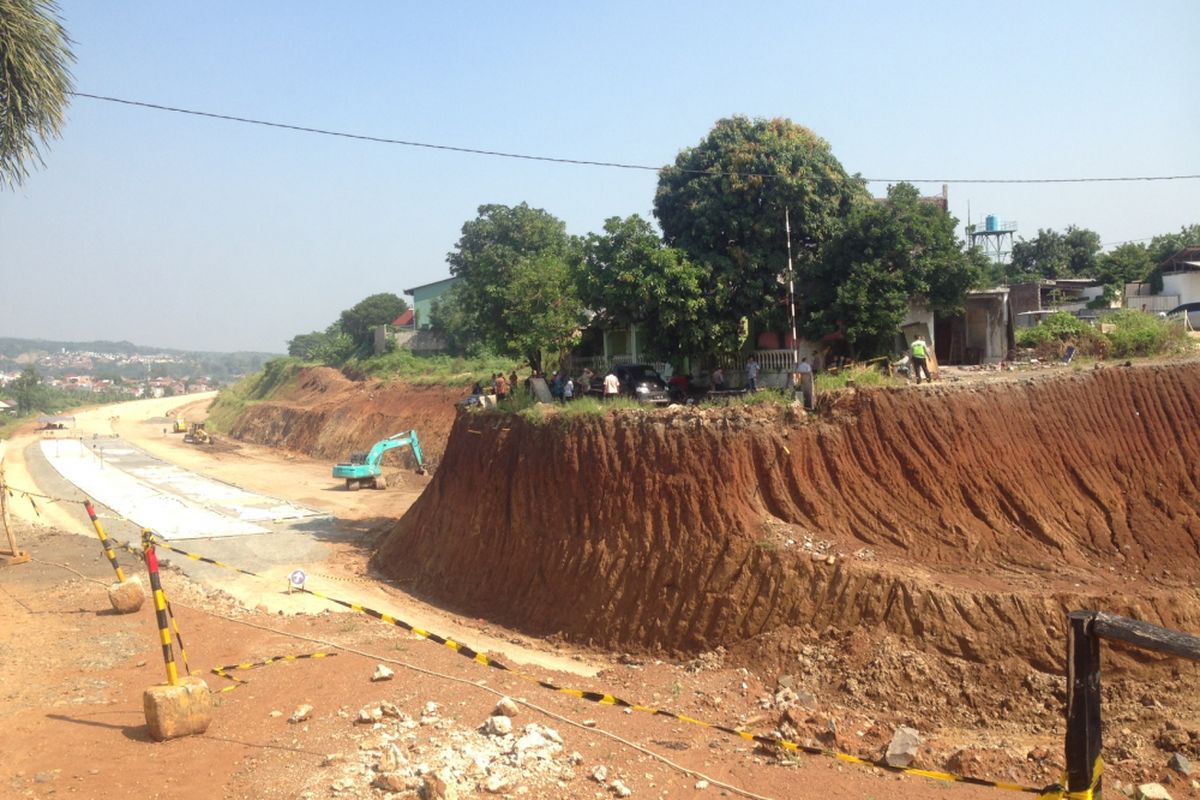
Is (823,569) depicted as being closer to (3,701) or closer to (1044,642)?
(1044,642)

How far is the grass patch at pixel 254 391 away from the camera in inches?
2645

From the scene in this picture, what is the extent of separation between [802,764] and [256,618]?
10111 millimetres

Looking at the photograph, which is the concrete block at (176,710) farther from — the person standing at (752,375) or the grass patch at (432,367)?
the grass patch at (432,367)

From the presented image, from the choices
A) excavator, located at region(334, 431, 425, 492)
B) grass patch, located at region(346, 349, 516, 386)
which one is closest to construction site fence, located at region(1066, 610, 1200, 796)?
excavator, located at region(334, 431, 425, 492)

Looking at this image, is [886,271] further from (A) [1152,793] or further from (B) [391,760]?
(B) [391,760]

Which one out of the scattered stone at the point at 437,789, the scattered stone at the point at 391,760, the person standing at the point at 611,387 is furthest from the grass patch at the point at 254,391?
the scattered stone at the point at 437,789

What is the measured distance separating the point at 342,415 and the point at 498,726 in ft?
145

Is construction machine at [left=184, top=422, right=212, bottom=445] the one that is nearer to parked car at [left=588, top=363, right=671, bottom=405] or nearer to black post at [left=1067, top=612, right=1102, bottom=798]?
parked car at [left=588, top=363, right=671, bottom=405]

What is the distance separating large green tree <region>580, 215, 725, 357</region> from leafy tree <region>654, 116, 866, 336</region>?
0.61 m

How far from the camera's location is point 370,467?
120 ft

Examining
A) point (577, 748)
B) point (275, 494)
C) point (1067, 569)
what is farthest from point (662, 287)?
point (275, 494)

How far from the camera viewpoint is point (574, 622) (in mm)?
16766

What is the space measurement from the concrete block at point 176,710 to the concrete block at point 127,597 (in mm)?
6172

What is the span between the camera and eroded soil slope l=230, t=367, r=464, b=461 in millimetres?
43281
